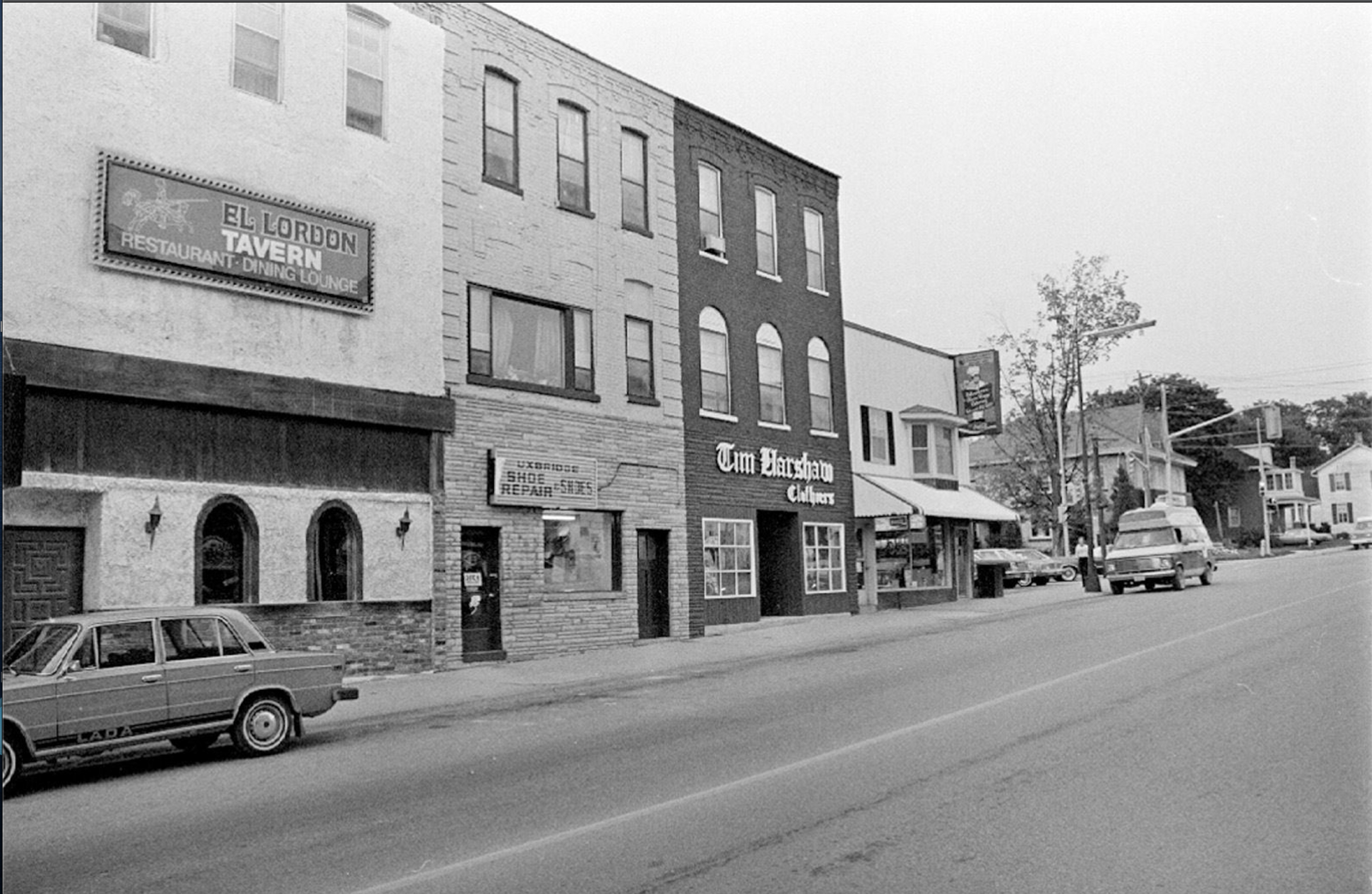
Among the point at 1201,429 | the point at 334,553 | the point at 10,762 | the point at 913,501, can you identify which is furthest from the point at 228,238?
the point at 1201,429

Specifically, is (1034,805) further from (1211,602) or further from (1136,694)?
(1211,602)

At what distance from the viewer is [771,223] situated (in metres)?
27.0

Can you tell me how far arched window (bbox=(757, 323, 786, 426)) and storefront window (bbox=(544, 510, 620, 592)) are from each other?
590 cm

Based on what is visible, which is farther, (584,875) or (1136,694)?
(1136,694)

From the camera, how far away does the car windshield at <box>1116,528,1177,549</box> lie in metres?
32.9

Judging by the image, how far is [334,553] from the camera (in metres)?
16.6

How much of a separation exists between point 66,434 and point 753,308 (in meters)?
15.5

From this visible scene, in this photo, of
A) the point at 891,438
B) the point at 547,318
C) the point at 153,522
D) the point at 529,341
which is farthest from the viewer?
the point at 891,438

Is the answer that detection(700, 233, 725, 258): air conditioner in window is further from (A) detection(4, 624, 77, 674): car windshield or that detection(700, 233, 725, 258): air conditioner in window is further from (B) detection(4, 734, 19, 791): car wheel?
(B) detection(4, 734, 19, 791): car wheel

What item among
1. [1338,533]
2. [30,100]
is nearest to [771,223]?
[30,100]

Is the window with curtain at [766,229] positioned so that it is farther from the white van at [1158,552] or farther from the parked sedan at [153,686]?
the parked sedan at [153,686]

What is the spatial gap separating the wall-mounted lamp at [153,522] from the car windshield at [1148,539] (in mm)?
27309

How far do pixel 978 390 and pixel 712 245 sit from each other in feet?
45.6

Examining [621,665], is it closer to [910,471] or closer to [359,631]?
[359,631]
